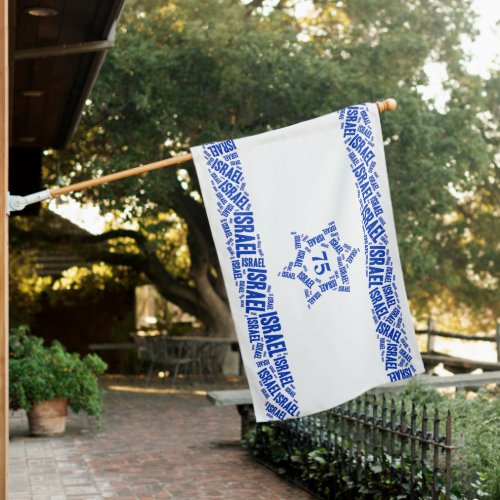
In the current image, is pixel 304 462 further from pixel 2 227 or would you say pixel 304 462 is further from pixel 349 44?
pixel 349 44

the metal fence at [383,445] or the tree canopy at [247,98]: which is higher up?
the tree canopy at [247,98]

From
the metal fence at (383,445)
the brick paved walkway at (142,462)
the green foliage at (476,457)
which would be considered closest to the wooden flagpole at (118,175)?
the metal fence at (383,445)

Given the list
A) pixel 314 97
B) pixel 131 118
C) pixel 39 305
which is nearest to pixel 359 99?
pixel 314 97

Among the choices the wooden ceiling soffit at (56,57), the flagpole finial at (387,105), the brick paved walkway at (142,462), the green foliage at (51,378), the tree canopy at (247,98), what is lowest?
the brick paved walkway at (142,462)

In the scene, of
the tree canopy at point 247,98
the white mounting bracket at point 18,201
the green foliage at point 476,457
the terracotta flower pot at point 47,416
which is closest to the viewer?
the white mounting bracket at point 18,201

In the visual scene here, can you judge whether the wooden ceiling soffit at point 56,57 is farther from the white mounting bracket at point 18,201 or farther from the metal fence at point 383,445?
the metal fence at point 383,445

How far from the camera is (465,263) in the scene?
854 inches

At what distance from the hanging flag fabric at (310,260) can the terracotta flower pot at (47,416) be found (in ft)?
20.7

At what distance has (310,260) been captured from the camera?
16.6ft

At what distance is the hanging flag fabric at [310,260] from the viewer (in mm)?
5000

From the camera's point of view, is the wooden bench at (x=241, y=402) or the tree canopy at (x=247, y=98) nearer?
the wooden bench at (x=241, y=402)

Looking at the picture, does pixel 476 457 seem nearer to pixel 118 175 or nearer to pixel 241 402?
pixel 118 175

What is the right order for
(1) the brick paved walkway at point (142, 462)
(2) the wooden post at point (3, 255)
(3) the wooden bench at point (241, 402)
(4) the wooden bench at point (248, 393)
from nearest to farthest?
(2) the wooden post at point (3, 255) < (1) the brick paved walkway at point (142, 462) < (4) the wooden bench at point (248, 393) < (3) the wooden bench at point (241, 402)

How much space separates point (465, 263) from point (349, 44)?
26.1 ft
